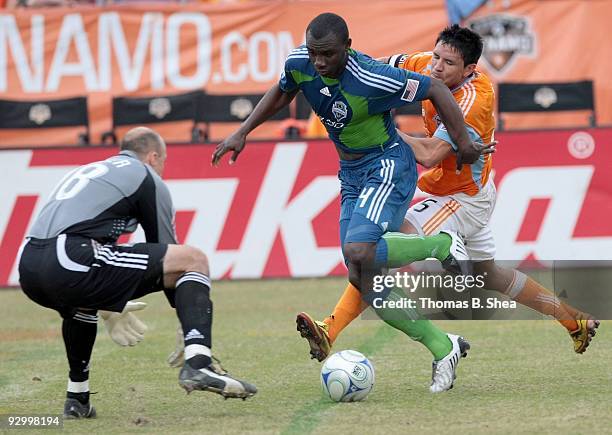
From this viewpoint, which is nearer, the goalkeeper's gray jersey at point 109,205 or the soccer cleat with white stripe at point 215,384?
the soccer cleat with white stripe at point 215,384

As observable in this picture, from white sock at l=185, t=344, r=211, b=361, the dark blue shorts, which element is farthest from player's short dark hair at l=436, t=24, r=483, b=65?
white sock at l=185, t=344, r=211, b=361

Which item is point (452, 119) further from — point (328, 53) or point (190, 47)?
point (190, 47)

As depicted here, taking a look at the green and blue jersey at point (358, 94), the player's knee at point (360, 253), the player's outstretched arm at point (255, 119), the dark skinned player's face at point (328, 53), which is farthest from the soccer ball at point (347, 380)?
the dark skinned player's face at point (328, 53)

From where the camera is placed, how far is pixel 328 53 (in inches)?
272

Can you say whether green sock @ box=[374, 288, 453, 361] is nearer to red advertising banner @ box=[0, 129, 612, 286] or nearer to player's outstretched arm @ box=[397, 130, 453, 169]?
player's outstretched arm @ box=[397, 130, 453, 169]

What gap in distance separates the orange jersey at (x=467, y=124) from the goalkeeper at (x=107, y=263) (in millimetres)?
1983

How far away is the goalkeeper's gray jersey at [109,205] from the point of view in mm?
6441

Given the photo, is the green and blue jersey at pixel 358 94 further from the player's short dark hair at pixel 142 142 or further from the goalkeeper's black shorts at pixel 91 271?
the goalkeeper's black shorts at pixel 91 271

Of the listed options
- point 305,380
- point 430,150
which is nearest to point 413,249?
point 430,150

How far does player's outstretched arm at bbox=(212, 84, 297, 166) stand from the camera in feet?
24.3

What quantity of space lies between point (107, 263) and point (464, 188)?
2.62 metres

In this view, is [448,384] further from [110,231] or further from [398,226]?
[110,231]

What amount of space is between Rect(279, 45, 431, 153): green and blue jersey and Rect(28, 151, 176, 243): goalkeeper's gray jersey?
47.6 inches

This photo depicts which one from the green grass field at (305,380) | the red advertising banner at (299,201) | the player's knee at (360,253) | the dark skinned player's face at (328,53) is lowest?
the red advertising banner at (299,201)
